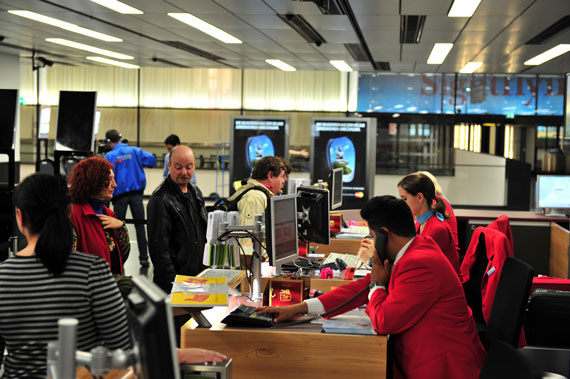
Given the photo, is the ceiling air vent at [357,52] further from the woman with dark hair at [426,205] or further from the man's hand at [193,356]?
the man's hand at [193,356]

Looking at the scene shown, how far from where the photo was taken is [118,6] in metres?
7.78

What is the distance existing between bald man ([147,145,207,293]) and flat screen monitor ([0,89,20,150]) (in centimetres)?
268

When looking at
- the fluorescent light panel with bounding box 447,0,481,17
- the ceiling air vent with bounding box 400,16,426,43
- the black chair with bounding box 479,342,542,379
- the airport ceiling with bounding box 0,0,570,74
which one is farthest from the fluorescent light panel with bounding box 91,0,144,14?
the black chair with bounding box 479,342,542,379

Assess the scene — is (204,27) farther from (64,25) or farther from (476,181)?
(476,181)

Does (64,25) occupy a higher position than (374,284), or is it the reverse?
(64,25)

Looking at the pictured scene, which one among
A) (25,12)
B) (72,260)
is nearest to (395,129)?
(25,12)

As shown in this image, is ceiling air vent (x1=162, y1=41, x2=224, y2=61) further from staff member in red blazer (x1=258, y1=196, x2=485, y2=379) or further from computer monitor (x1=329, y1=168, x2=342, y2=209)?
staff member in red blazer (x1=258, y1=196, x2=485, y2=379)

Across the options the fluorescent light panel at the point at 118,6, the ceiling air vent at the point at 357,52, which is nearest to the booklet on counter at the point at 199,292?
the fluorescent light panel at the point at 118,6

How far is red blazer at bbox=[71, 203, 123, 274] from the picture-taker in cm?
374

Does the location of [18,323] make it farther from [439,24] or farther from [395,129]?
[395,129]

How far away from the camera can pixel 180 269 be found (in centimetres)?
459

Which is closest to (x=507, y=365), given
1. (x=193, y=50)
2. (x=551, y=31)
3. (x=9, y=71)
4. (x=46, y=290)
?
(x=46, y=290)

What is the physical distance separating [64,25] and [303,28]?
3296mm

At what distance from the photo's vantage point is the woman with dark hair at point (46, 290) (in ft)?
6.33
